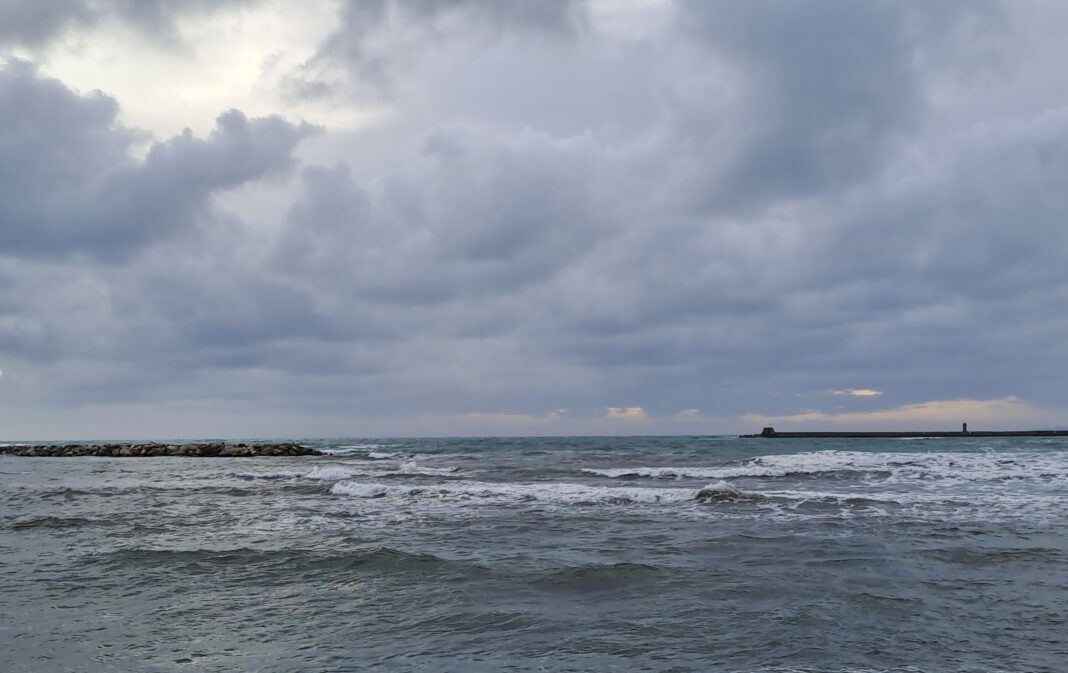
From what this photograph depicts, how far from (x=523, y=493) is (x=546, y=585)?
13203mm

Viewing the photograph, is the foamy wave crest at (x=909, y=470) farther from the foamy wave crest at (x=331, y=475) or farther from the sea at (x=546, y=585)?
the foamy wave crest at (x=331, y=475)

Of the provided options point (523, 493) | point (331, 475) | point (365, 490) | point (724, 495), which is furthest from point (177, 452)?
point (724, 495)

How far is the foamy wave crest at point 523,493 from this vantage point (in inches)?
823

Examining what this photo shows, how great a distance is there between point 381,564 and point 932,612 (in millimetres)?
8345

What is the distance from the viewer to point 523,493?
22969mm

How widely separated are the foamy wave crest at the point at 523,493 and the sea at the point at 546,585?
43cm

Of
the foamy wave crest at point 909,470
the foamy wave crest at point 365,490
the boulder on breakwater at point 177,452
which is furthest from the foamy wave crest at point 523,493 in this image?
the boulder on breakwater at point 177,452

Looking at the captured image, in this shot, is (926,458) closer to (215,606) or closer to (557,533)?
(557,533)

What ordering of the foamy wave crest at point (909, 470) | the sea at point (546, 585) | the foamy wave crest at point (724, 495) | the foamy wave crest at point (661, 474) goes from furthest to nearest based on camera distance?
the foamy wave crest at point (661, 474) < the foamy wave crest at point (909, 470) < the foamy wave crest at point (724, 495) < the sea at point (546, 585)

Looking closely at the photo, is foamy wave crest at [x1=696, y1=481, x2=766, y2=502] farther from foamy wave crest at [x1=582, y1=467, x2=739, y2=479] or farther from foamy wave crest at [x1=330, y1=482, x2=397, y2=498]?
foamy wave crest at [x1=330, y1=482, x2=397, y2=498]

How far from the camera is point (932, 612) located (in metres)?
8.26

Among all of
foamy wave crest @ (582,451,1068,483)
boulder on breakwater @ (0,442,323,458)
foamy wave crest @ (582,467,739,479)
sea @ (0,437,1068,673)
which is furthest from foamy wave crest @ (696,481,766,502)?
boulder on breakwater @ (0,442,323,458)

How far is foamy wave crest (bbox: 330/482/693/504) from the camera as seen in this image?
20906mm

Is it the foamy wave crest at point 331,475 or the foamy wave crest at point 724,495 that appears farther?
the foamy wave crest at point 331,475
